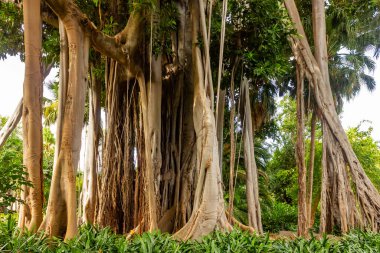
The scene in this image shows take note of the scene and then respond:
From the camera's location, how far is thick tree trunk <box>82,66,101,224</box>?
5.71 meters

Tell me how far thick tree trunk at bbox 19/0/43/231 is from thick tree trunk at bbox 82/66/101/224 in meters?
1.97

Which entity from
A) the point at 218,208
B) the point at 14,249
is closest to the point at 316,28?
the point at 218,208

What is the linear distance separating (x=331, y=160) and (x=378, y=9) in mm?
3981

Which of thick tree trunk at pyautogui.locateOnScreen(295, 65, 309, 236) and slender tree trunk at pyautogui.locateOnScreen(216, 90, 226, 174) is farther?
slender tree trunk at pyautogui.locateOnScreen(216, 90, 226, 174)

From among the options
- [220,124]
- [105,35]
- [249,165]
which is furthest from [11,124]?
[249,165]

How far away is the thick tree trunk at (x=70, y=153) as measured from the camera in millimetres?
3533

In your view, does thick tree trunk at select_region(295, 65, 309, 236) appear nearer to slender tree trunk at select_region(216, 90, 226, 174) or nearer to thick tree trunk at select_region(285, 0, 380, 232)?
thick tree trunk at select_region(285, 0, 380, 232)

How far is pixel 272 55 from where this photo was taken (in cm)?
550

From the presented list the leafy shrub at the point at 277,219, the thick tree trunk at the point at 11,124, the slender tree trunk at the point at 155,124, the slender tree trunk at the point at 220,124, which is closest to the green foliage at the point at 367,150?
the leafy shrub at the point at 277,219

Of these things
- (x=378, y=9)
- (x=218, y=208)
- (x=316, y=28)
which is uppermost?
(x=378, y=9)

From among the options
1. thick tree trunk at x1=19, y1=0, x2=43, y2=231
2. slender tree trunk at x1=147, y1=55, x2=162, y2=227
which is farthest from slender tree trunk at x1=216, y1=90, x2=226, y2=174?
thick tree trunk at x1=19, y1=0, x2=43, y2=231

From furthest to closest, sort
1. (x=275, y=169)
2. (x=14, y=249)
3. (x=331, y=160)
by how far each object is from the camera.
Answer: (x=275, y=169) → (x=331, y=160) → (x=14, y=249)

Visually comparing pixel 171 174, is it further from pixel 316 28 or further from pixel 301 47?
pixel 316 28

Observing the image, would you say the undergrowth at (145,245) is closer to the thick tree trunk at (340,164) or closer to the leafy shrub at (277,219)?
the thick tree trunk at (340,164)
